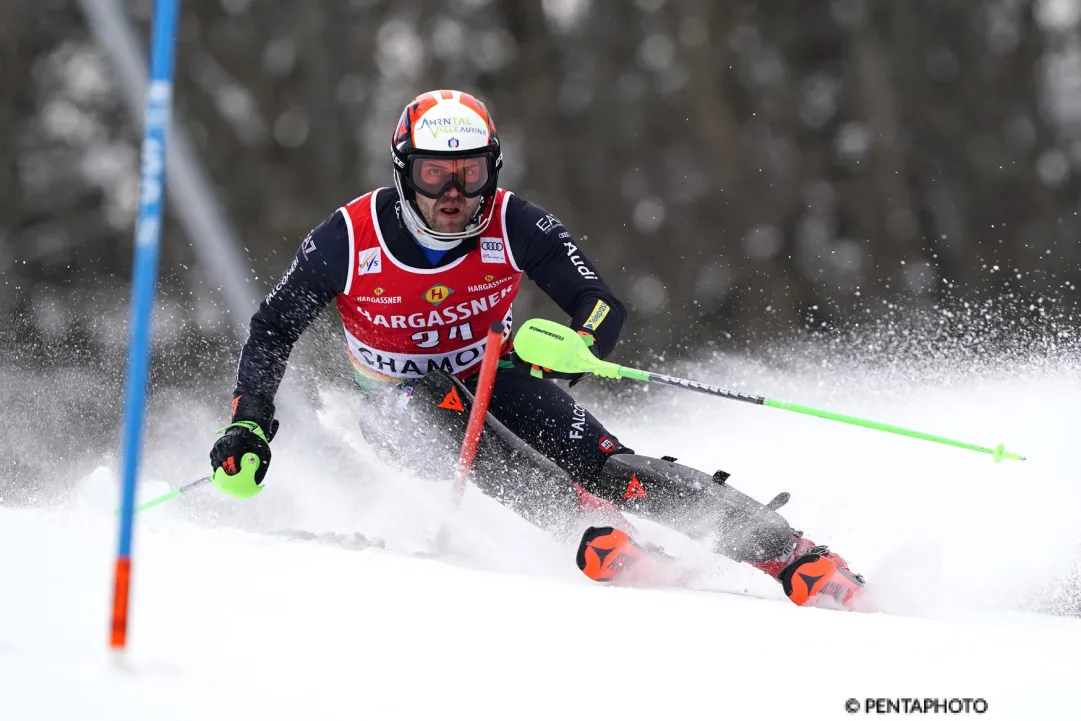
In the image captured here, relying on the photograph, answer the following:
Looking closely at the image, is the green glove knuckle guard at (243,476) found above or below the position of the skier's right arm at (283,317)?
below

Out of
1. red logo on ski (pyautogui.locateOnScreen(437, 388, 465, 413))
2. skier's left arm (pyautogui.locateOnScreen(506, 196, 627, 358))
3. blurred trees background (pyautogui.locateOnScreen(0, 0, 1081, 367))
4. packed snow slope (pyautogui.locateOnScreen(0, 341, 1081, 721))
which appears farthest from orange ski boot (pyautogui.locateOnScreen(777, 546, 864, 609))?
blurred trees background (pyautogui.locateOnScreen(0, 0, 1081, 367))

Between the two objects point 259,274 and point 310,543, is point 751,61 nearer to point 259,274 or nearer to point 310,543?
point 259,274

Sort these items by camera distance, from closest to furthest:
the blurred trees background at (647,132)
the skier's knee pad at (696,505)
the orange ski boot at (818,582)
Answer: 1. the orange ski boot at (818,582)
2. the skier's knee pad at (696,505)
3. the blurred trees background at (647,132)

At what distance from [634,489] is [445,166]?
1.22 metres

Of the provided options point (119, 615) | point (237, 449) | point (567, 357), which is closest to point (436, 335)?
point (567, 357)

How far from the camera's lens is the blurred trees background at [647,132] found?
58.5 ft

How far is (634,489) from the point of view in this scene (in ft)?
13.6

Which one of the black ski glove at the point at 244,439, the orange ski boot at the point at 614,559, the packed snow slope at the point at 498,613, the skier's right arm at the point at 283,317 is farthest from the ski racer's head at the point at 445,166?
the orange ski boot at the point at 614,559

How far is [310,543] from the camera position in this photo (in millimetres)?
3963

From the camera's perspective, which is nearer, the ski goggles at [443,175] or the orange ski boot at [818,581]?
the orange ski boot at [818,581]

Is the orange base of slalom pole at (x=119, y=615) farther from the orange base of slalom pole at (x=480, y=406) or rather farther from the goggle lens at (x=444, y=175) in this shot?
the goggle lens at (x=444, y=175)

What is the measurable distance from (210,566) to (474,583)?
0.67 metres

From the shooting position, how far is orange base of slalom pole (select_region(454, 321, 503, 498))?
4016 millimetres

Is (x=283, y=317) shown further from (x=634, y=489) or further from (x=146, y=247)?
(x=146, y=247)
